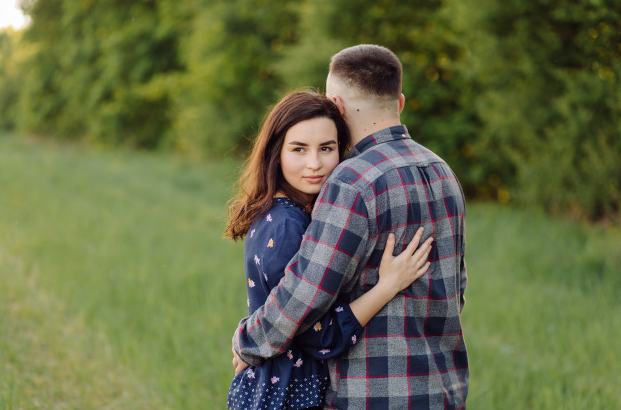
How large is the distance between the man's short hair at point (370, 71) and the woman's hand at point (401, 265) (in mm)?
519

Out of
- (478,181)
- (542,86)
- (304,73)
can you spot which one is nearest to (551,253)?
(542,86)

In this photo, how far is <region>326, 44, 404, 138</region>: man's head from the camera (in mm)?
2154

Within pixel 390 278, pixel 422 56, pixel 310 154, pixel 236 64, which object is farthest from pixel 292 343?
pixel 236 64

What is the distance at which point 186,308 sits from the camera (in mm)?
5375

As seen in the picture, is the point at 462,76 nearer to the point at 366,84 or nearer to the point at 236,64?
the point at 236,64

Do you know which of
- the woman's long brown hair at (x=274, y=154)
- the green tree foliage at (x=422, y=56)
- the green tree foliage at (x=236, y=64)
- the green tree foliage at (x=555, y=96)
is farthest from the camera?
the green tree foliage at (x=236, y=64)

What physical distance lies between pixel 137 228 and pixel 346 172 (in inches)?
255

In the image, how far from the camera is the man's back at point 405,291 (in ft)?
6.72

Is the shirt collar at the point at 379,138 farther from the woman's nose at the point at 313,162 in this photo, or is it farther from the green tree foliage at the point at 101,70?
the green tree foliage at the point at 101,70

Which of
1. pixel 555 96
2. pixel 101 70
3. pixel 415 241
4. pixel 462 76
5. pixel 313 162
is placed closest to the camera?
pixel 415 241

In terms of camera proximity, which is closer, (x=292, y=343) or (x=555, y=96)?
(x=292, y=343)

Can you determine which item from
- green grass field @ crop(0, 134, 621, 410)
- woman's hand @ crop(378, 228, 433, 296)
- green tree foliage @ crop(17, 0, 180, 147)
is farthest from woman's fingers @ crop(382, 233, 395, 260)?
green tree foliage @ crop(17, 0, 180, 147)

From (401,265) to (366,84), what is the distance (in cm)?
65

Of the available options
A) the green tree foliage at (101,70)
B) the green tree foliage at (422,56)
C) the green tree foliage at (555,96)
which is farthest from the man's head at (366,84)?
the green tree foliage at (101,70)
